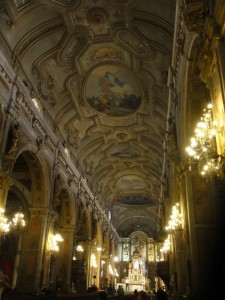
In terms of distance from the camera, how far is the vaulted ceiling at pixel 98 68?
12.6 meters

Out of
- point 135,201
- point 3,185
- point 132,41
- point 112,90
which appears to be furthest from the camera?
point 135,201

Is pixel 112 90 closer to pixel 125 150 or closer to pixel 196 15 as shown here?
pixel 125 150

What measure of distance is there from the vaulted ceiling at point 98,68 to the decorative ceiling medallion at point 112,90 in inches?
2.0

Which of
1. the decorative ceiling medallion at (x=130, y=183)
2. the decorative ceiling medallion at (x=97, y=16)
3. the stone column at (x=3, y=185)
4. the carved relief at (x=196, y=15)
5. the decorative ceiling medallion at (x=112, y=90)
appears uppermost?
the decorative ceiling medallion at (x=97, y=16)

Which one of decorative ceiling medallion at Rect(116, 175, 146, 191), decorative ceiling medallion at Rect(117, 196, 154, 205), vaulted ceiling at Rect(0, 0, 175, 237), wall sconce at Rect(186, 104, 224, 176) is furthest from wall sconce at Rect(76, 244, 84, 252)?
wall sconce at Rect(186, 104, 224, 176)

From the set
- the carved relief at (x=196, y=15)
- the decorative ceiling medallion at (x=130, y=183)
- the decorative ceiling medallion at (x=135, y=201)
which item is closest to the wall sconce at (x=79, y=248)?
the decorative ceiling medallion at (x=130, y=183)

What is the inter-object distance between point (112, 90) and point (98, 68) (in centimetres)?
182

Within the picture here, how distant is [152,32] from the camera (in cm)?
1336

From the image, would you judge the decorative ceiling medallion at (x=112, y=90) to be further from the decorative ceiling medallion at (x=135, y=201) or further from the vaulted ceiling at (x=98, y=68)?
the decorative ceiling medallion at (x=135, y=201)

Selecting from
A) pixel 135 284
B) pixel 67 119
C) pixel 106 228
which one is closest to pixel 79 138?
pixel 67 119

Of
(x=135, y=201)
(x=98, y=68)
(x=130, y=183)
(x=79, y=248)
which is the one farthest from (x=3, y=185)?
(x=135, y=201)

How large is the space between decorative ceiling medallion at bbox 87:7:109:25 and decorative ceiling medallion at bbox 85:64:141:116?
9.27 ft

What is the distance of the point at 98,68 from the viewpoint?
1644cm

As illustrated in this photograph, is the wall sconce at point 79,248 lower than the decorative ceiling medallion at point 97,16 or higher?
lower
